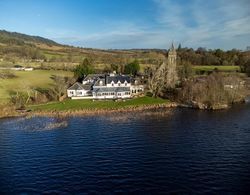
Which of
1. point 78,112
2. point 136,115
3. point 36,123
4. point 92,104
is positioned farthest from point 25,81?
point 136,115

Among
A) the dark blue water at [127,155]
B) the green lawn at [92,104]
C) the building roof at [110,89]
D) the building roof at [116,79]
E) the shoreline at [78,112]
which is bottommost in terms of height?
the dark blue water at [127,155]

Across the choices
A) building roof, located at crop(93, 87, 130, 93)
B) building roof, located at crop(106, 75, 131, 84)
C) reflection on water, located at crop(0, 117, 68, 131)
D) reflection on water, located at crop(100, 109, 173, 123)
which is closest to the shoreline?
reflection on water, located at crop(100, 109, 173, 123)

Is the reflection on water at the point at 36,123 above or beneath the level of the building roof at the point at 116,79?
beneath

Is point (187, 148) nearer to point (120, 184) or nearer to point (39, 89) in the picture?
point (120, 184)

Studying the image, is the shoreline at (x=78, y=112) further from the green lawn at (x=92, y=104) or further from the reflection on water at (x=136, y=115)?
the reflection on water at (x=136, y=115)

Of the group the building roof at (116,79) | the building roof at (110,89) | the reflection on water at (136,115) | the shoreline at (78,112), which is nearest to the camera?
the reflection on water at (136,115)

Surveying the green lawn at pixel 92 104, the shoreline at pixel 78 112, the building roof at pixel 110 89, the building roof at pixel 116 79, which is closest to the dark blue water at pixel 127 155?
the shoreline at pixel 78 112

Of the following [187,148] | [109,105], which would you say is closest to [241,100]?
[109,105]

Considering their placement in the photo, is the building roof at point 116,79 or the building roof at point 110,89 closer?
the building roof at point 110,89
